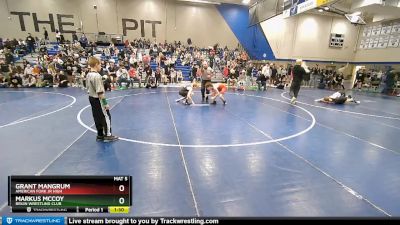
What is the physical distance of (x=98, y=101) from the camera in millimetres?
4953

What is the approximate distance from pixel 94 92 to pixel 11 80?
42.3 feet

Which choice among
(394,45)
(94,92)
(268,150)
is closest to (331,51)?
(394,45)

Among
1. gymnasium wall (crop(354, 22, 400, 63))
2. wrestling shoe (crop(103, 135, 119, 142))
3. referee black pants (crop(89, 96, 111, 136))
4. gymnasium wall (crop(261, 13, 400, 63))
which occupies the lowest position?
wrestling shoe (crop(103, 135, 119, 142))

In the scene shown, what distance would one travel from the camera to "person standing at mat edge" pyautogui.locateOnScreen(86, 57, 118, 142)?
4.77 m

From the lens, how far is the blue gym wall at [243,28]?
2746 centimetres

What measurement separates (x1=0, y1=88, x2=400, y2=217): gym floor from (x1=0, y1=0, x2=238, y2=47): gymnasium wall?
67.5ft

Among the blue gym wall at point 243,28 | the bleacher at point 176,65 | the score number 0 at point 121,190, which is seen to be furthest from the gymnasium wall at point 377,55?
the score number 0 at point 121,190

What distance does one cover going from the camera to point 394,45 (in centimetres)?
2041

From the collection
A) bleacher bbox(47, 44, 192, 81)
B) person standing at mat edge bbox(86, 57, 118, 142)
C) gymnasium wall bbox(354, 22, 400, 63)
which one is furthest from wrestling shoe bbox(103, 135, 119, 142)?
gymnasium wall bbox(354, 22, 400, 63)

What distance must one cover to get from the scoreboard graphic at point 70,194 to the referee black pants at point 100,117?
12.6ft

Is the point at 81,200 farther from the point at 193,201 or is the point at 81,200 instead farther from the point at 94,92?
the point at 94,92

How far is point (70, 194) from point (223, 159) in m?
3.41

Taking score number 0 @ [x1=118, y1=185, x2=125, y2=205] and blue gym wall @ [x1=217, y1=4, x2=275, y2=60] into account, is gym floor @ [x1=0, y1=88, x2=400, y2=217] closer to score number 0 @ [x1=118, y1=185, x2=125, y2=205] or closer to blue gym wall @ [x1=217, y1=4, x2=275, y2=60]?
score number 0 @ [x1=118, y1=185, x2=125, y2=205]

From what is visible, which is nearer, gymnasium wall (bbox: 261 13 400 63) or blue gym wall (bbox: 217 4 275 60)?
gymnasium wall (bbox: 261 13 400 63)
